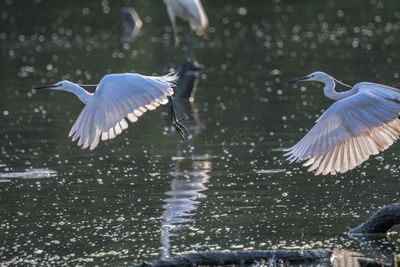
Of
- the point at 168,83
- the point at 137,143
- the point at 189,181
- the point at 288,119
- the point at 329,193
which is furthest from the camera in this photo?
the point at 288,119

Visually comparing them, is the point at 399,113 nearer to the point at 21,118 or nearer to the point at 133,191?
the point at 133,191

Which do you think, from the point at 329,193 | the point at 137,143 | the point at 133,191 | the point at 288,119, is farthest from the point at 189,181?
the point at 288,119

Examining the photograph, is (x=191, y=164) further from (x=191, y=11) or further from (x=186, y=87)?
Answer: (x=191, y=11)

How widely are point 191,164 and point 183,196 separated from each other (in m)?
2.09

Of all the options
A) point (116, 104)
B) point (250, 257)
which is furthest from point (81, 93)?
point (250, 257)

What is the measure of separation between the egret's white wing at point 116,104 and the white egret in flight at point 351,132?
1623mm

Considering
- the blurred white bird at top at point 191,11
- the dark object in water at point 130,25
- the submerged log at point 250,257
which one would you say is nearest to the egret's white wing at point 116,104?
the submerged log at point 250,257

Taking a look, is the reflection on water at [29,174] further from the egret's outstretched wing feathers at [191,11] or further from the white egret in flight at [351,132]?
the egret's outstretched wing feathers at [191,11]

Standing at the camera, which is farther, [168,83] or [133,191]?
[133,191]

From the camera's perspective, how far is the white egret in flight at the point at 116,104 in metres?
10.9

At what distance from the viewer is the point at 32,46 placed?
30688 millimetres

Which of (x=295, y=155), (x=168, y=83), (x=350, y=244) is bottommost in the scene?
(x=350, y=244)

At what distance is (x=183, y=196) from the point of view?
12852 millimetres

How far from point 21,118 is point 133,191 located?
21.3 feet
